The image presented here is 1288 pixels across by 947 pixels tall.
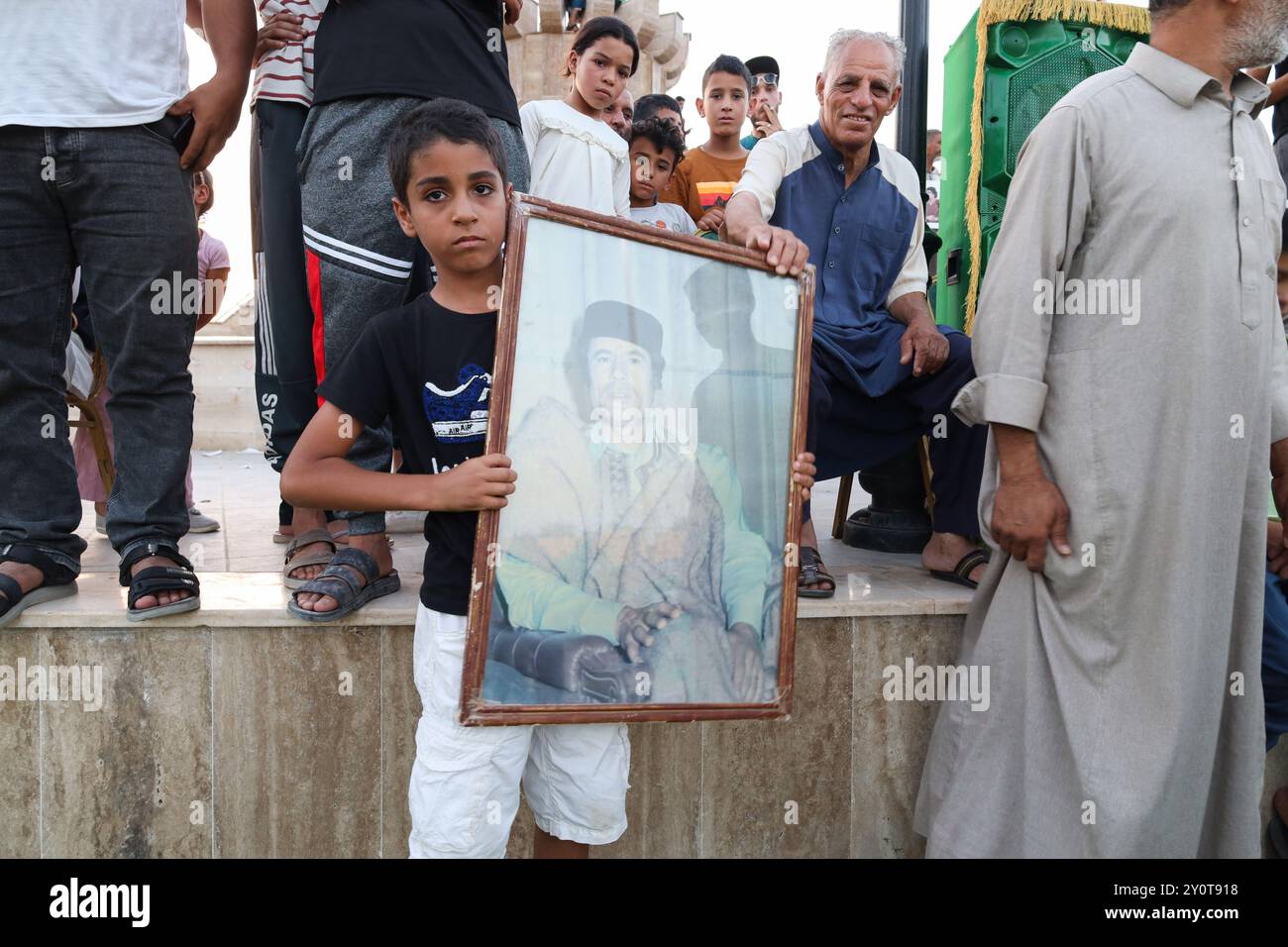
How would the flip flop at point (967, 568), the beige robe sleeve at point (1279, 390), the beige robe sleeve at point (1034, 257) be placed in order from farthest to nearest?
1. the flip flop at point (967, 568)
2. the beige robe sleeve at point (1279, 390)
3. the beige robe sleeve at point (1034, 257)

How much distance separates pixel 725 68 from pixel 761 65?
0.99 meters

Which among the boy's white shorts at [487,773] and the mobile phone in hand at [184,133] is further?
the mobile phone in hand at [184,133]

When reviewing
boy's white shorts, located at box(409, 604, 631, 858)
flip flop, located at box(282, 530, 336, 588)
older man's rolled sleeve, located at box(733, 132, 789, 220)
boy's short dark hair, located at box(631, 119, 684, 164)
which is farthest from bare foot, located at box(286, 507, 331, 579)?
boy's short dark hair, located at box(631, 119, 684, 164)

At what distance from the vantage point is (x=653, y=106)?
5020 mm

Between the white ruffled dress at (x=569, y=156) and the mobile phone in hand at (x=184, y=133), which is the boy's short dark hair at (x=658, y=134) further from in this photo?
the mobile phone in hand at (x=184, y=133)

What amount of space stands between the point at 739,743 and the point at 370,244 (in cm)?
166

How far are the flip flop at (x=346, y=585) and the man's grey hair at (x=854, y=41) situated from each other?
2101 millimetres

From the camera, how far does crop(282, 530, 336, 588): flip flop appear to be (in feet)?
8.55

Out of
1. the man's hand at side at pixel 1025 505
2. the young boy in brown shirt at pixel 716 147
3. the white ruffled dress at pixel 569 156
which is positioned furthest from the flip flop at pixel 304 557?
the young boy in brown shirt at pixel 716 147

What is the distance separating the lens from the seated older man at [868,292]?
9.36 feet

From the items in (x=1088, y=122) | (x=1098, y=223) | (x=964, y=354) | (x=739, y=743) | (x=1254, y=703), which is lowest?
(x=739, y=743)

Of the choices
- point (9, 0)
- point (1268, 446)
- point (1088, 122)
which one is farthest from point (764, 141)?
point (9, 0)
